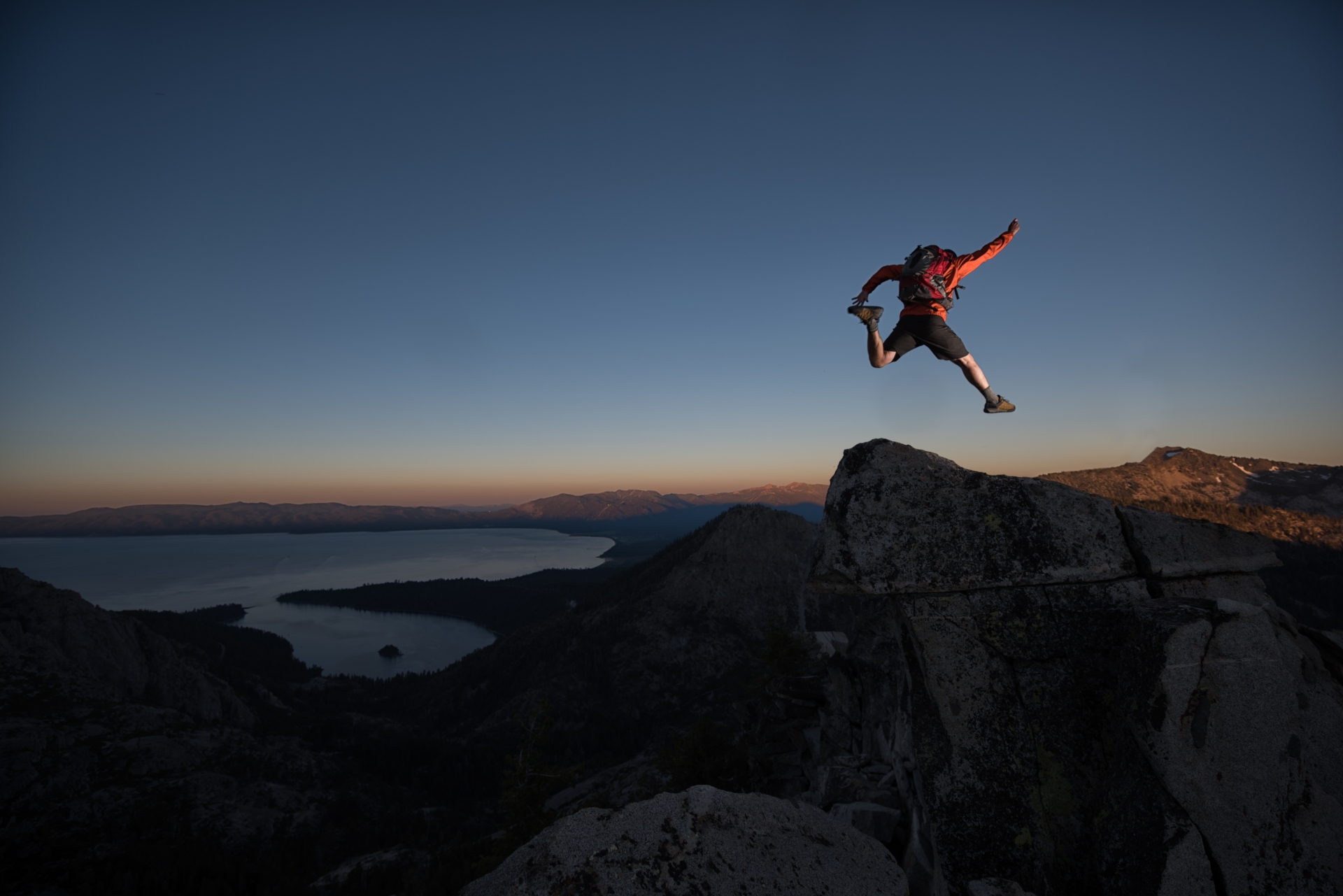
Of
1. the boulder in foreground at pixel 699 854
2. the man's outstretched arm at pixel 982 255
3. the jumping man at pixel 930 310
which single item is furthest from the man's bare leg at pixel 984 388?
the boulder in foreground at pixel 699 854

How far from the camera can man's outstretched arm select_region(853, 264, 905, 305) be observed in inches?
356

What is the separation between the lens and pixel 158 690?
85125 millimetres

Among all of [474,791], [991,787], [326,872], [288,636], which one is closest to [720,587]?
[474,791]

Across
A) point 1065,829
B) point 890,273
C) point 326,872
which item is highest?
point 890,273

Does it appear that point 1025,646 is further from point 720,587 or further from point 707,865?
point 720,587

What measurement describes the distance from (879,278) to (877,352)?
137cm

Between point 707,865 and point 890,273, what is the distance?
30.3ft

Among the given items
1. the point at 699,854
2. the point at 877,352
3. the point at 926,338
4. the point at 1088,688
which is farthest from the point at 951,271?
the point at 699,854

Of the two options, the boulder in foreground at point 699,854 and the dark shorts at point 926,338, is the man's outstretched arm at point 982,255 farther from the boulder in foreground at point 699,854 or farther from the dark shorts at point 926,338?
the boulder in foreground at point 699,854

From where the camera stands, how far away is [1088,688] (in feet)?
24.4

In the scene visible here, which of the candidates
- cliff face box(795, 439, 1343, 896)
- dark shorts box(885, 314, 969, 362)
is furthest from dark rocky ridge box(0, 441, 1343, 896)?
dark shorts box(885, 314, 969, 362)

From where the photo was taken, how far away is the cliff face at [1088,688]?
589cm

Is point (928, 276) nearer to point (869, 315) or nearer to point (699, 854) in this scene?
point (869, 315)

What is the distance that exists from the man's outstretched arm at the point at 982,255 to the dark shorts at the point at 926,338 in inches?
38.4
